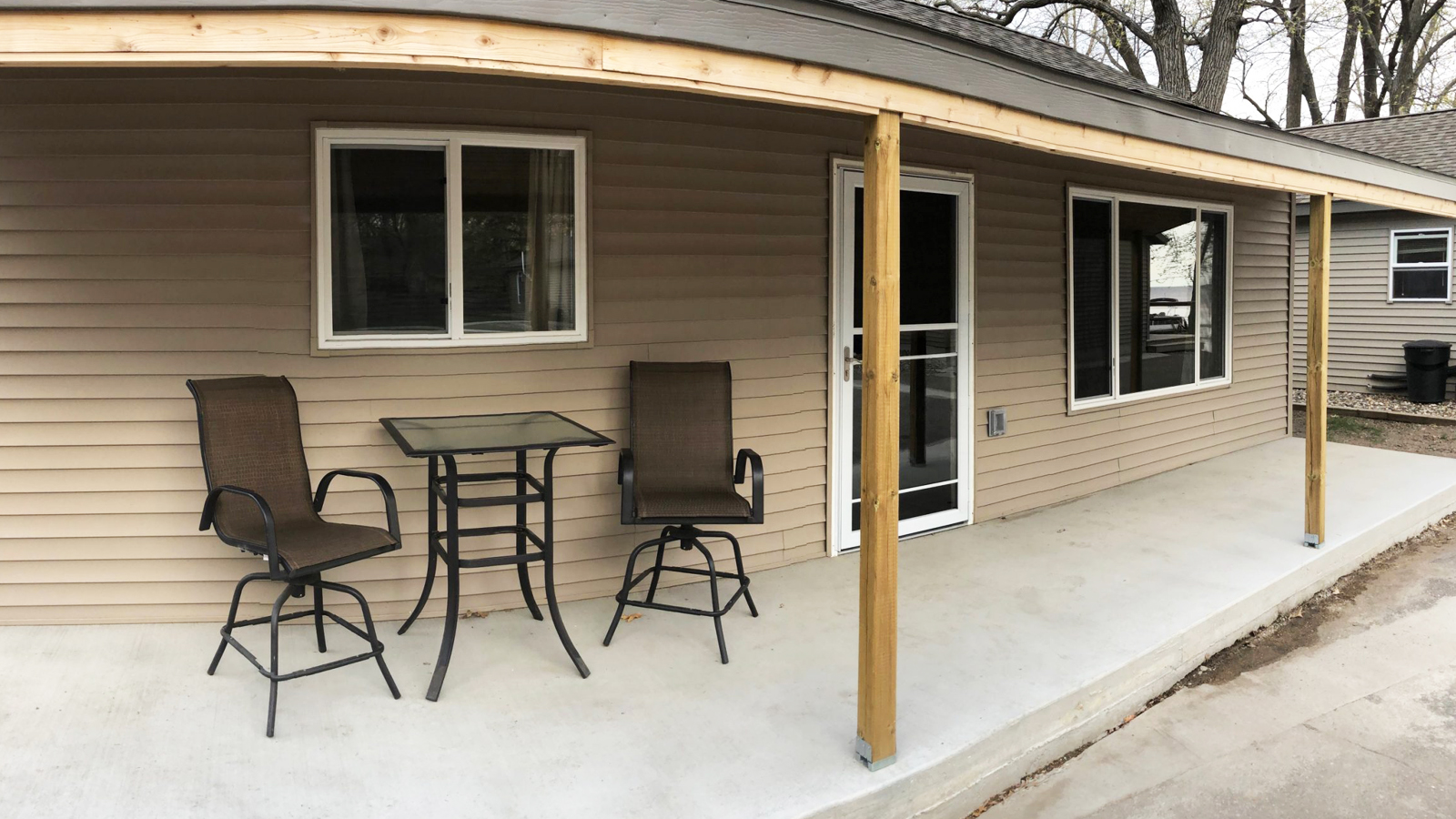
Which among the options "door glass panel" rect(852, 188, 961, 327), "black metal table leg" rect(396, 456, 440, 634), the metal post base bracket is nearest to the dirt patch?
the metal post base bracket

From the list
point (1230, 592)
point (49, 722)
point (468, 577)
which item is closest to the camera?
point (49, 722)

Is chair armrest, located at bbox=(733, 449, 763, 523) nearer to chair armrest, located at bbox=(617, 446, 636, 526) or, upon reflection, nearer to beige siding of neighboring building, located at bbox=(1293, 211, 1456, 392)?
chair armrest, located at bbox=(617, 446, 636, 526)

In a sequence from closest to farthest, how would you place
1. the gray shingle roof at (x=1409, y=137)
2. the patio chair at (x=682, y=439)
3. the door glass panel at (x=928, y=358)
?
the patio chair at (x=682, y=439)
the door glass panel at (x=928, y=358)
the gray shingle roof at (x=1409, y=137)

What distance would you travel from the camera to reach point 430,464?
3219mm

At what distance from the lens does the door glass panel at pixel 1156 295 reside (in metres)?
6.25

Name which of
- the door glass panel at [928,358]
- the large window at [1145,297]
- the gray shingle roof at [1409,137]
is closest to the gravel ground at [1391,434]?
the large window at [1145,297]

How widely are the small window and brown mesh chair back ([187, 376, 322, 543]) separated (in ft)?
39.4

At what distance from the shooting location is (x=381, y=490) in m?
3.29

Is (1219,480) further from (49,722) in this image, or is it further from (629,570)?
(49,722)

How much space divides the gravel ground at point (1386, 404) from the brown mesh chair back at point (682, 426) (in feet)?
28.3

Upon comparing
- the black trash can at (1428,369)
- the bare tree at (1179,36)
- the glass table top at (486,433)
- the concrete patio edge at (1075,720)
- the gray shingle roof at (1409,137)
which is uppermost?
the bare tree at (1179,36)

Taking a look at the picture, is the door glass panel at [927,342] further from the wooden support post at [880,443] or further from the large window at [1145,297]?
the wooden support post at [880,443]

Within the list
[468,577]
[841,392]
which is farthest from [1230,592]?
[468,577]

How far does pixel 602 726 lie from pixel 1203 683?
232cm
